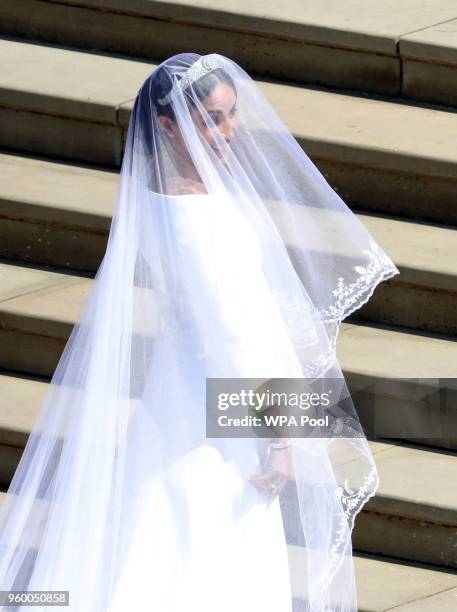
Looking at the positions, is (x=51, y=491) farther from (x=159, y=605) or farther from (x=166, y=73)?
(x=166, y=73)

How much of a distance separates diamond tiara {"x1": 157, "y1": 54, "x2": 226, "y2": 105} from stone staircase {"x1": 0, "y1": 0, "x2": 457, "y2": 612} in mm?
1507

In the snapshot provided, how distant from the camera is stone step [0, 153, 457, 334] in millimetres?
5391

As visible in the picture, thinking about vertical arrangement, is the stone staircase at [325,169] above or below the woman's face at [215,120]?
above

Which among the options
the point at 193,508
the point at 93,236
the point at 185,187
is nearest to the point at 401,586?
the point at 193,508

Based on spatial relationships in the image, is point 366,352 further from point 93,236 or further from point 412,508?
point 93,236

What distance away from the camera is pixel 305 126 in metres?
5.87

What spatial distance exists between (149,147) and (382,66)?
226 cm

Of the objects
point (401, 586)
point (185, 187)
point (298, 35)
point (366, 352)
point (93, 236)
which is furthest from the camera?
point (298, 35)

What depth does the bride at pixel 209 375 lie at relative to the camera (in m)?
3.95

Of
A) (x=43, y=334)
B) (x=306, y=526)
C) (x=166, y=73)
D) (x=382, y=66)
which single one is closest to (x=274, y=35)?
(x=382, y=66)

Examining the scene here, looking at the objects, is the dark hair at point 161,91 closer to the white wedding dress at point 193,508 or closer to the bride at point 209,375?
the bride at point 209,375

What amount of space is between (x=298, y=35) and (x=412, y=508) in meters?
2.13

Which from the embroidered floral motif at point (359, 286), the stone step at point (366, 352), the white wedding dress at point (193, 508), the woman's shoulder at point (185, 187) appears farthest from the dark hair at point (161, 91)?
the stone step at point (366, 352)

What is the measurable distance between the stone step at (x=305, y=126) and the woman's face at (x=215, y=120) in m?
1.76
